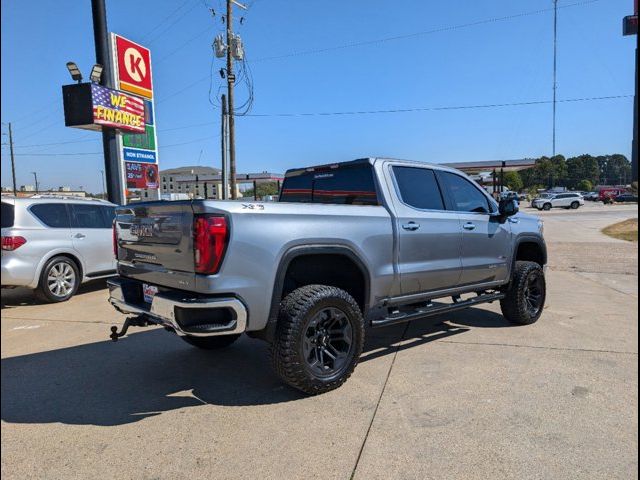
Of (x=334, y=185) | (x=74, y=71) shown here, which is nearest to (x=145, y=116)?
(x=74, y=71)

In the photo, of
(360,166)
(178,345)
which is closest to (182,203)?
(360,166)

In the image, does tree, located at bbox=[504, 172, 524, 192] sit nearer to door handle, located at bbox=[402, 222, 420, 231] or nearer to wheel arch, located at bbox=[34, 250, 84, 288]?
wheel arch, located at bbox=[34, 250, 84, 288]

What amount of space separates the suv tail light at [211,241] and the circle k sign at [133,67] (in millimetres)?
14608

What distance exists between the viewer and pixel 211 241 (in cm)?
312

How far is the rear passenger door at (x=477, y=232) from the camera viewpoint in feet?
16.3

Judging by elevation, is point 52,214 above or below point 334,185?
below

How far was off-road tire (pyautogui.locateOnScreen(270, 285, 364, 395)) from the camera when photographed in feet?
11.2

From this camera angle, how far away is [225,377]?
13.5ft

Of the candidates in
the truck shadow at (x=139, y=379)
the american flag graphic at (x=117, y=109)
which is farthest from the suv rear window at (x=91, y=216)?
the american flag graphic at (x=117, y=109)

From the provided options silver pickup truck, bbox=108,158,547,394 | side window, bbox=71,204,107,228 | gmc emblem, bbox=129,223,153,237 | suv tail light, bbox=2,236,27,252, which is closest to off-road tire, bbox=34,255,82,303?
suv tail light, bbox=2,236,27,252

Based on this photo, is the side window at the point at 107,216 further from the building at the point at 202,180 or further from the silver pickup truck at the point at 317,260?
the building at the point at 202,180

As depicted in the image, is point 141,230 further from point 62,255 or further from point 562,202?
point 562,202

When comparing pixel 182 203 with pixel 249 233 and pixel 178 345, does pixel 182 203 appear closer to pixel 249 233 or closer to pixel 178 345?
pixel 249 233

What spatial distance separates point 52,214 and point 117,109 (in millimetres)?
6394
